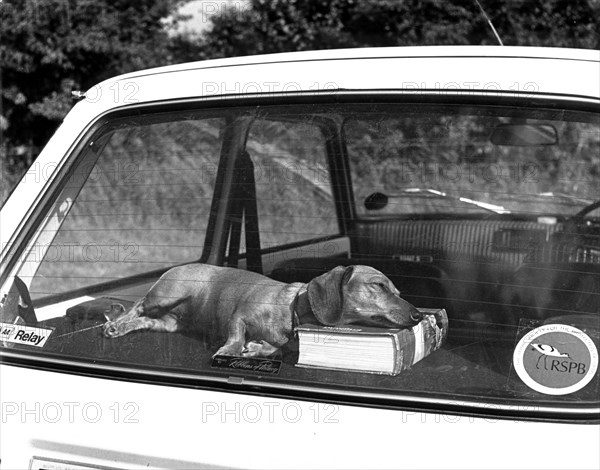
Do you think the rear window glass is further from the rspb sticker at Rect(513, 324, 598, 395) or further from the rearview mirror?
the rearview mirror

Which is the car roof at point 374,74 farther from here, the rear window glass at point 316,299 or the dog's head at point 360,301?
the dog's head at point 360,301

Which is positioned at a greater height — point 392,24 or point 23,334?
point 392,24

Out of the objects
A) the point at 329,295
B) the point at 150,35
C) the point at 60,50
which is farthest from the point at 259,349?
the point at 150,35

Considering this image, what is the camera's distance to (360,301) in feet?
5.90

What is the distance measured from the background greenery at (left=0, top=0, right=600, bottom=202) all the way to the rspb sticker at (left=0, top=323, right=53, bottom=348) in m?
9.01

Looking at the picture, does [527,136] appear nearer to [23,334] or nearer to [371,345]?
Result: [371,345]

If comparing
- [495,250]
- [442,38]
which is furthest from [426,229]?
[442,38]

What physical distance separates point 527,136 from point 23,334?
204 cm

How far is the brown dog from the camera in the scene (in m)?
1.79

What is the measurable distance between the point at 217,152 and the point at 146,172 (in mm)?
324

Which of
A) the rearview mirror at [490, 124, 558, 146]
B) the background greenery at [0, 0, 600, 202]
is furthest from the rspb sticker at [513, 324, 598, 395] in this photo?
the background greenery at [0, 0, 600, 202]

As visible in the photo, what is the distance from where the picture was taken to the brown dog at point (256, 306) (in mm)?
1790

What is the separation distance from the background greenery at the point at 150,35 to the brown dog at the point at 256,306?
29.2 feet

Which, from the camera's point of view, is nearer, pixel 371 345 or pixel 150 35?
pixel 371 345
